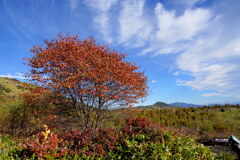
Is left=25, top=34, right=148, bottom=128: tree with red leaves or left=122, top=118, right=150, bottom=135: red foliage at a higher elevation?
left=25, top=34, right=148, bottom=128: tree with red leaves

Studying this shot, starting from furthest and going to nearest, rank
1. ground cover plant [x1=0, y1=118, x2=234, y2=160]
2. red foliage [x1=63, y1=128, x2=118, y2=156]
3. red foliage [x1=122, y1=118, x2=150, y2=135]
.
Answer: red foliage [x1=122, y1=118, x2=150, y2=135], red foliage [x1=63, y1=128, x2=118, y2=156], ground cover plant [x1=0, y1=118, x2=234, y2=160]

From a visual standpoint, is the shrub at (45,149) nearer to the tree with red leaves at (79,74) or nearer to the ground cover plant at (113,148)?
the ground cover plant at (113,148)

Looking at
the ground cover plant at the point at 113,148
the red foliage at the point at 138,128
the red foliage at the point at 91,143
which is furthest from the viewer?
the red foliage at the point at 138,128

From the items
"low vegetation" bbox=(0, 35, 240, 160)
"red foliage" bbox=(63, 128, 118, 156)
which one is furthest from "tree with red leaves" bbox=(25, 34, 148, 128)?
"red foliage" bbox=(63, 128, 118, 156)

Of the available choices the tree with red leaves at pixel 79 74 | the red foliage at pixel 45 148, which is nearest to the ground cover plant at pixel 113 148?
the red foliage at pixel 45 148

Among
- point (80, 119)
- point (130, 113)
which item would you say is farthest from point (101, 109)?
point (130, 113)

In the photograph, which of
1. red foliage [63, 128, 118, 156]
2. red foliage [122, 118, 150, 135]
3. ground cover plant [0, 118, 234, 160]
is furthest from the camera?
red foliage [122, 118, 150, 135]

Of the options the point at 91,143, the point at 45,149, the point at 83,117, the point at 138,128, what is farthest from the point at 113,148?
the point at 83,117

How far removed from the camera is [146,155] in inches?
149

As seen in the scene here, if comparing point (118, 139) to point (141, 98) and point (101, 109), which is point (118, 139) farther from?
point (141, 98)

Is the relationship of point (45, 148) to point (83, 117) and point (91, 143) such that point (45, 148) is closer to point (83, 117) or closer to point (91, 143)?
point (91, 143)

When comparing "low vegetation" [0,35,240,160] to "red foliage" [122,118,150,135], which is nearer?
"low vegetation" [0,35,240,160]

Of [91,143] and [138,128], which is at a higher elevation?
Answer: [138,128]

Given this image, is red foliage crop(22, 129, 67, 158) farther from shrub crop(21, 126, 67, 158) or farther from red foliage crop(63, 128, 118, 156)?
red foliage crop(63, 128, 118, 156)
